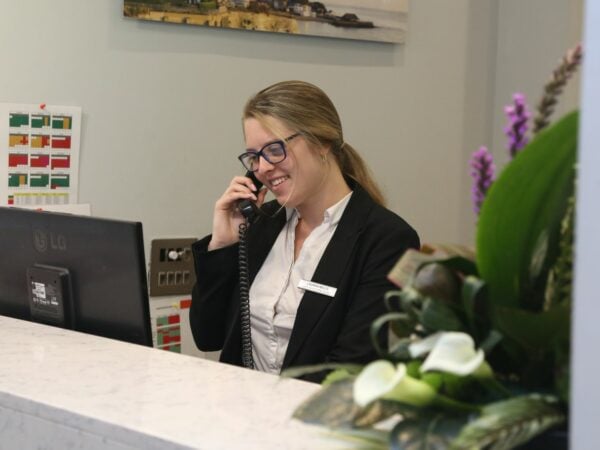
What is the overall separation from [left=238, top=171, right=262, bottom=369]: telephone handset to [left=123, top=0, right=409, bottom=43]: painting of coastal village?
733 millimetres

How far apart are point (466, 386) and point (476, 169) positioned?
21 cm

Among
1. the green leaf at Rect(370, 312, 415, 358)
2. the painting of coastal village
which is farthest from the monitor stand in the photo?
the green leaf at Rect(370, 312, 415, 358)

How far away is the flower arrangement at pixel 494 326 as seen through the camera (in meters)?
0.88

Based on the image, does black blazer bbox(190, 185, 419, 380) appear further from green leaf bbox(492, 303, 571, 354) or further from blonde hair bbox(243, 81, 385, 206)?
green leaf bbox(492, 303, 571, 354)

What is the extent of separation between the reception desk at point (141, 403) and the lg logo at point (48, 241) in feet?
1.10

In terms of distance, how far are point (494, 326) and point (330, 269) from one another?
1616mm

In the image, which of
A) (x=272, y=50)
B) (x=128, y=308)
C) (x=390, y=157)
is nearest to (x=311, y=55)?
(x=272, y=50)

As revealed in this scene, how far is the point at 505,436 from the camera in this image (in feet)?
2.79

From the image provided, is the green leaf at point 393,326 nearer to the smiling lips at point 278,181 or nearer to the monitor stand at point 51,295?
the monitor stand at point 51,295

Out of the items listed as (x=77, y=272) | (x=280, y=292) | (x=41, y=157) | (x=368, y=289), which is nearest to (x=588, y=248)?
(x=77, y=272)

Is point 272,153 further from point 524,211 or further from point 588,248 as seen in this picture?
point 588,248

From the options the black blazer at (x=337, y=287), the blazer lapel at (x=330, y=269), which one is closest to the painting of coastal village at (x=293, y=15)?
the black blazer at (x=337, y=287)

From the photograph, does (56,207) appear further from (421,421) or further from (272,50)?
(421,421)

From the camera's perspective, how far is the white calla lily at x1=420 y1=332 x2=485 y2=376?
0.87 m
